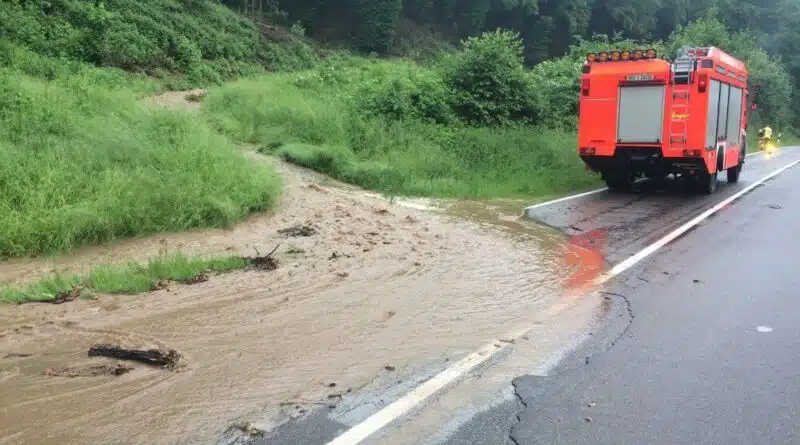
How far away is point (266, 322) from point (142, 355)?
118 centimetres

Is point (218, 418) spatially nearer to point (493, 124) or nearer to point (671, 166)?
point (671, 166)

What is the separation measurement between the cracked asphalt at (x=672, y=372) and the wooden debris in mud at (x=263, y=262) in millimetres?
3665

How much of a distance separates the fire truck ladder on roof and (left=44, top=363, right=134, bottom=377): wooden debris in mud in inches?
495

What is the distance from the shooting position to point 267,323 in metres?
6.00

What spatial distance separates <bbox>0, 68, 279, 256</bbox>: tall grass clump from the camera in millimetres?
8719

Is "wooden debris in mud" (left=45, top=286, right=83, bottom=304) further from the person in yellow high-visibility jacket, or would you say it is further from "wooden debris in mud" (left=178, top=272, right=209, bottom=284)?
the person in yellow high-visibility jacket

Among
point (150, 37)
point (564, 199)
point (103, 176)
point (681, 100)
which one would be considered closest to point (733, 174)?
point (681, 100)

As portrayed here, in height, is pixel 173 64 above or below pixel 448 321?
above

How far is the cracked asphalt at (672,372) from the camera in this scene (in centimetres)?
402

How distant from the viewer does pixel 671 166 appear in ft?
49.7

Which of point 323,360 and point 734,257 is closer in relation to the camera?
point 323,360

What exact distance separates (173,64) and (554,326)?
22617 mm

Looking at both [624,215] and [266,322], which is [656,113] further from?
[266,322]

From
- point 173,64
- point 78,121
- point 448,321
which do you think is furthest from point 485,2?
point 448,321
